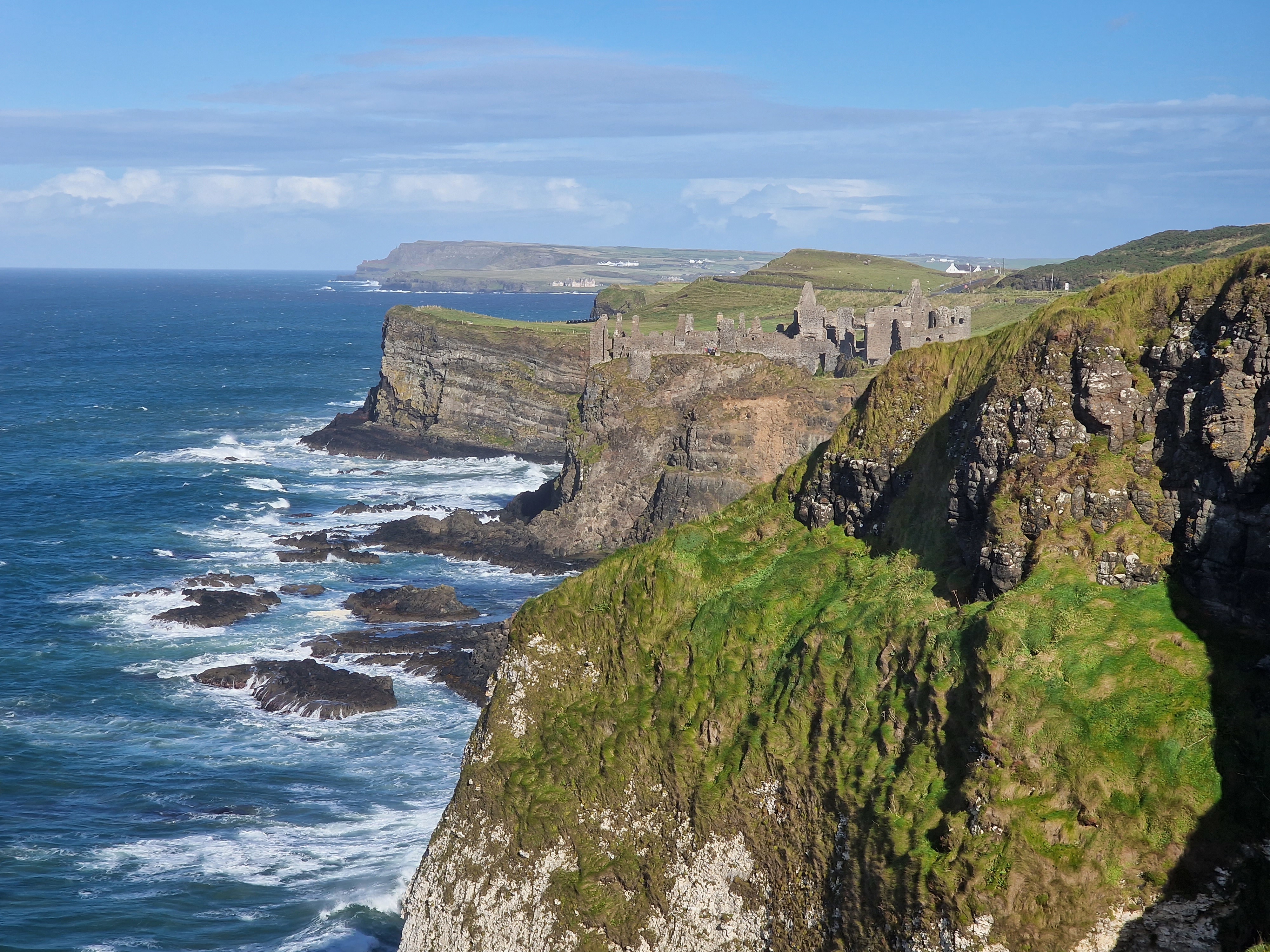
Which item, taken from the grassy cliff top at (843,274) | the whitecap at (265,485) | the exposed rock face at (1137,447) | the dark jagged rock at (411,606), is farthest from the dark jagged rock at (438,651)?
the grassy cliff top at (843,274)

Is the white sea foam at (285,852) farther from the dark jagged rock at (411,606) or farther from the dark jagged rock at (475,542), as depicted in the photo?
the dark jagged rock at (475,542)

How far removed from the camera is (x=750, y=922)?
736 inches

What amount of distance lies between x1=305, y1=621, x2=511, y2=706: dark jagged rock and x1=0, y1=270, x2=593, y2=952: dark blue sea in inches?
34.2

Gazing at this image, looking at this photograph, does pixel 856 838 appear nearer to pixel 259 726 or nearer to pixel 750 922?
pixel 750 922

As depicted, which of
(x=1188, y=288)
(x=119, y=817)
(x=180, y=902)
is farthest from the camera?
(x=119, y=817)

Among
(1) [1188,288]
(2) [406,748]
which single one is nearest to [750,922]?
(1) [1188,288]

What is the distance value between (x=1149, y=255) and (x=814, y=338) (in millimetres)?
39660

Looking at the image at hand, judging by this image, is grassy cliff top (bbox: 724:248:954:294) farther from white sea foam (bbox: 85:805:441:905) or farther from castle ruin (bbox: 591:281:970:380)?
white sea foam (bbox: 85:805:441:905)

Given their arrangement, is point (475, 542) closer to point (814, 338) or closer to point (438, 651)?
point (438, 651)

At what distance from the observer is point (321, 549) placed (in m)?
69.2

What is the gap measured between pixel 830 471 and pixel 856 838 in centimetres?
754

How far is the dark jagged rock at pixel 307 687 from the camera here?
4575cm

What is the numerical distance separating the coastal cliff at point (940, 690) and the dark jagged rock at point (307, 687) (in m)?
23.1

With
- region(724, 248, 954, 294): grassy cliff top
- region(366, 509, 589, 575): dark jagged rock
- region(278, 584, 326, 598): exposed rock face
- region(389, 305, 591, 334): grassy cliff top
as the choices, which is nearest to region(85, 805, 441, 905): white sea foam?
region(278, 584, 326, 598): exposed rock face
